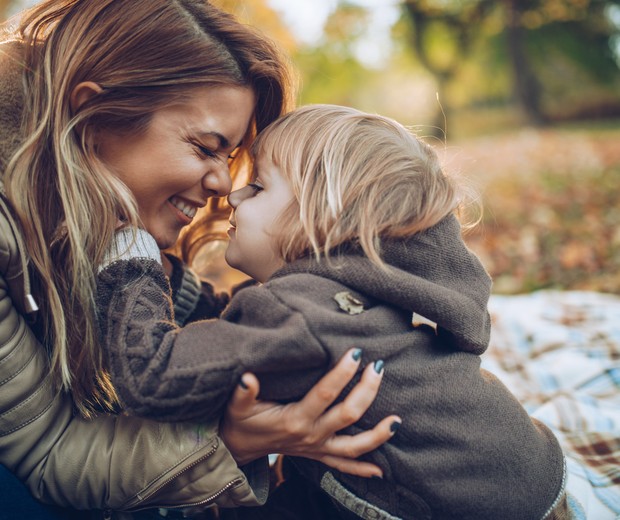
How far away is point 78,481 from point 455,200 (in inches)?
47.8

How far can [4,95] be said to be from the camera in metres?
1.62

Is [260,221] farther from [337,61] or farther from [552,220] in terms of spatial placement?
[337,61]

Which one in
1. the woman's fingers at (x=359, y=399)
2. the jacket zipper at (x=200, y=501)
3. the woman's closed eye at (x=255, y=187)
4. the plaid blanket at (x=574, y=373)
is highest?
the woman's closed eye at (x=255, y=187)

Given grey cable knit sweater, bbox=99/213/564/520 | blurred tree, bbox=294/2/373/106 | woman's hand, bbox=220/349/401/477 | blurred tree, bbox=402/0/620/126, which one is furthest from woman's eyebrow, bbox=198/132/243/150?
blurred tree, bbox=294/2/373/106

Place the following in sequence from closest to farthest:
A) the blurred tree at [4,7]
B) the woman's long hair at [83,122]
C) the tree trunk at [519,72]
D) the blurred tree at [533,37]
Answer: the woman's long hair at [83,122] → the blurred tree at [4,7] → the tree trunk at [519,72] → the blurred tree at [533,37]

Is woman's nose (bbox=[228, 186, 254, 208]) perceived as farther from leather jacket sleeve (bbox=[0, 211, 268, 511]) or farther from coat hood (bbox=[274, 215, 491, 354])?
leather jacket sleeve (bbox=[0, 211, 268, 511])

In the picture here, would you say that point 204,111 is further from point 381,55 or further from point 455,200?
point 381,55

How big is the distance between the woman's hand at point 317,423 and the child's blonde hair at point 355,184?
31cm

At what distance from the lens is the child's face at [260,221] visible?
1.71m

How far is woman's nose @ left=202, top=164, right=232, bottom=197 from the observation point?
188 cm

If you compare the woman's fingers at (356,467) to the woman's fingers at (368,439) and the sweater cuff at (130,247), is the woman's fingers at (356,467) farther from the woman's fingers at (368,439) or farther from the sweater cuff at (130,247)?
the sweater cuff at (130,247)

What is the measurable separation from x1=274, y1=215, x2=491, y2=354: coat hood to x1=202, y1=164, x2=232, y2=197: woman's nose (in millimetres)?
464

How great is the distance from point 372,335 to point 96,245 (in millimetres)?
760

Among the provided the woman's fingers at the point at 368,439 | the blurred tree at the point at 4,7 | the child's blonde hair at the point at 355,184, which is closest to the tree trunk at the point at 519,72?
the blurred tree at the point at 4,7
